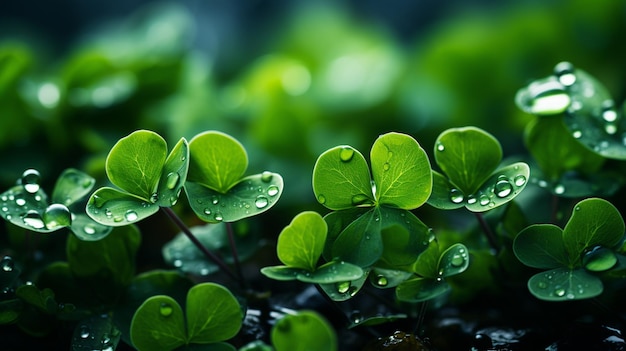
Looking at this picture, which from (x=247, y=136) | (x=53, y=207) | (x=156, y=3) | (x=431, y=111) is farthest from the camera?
(x=156, y=3)

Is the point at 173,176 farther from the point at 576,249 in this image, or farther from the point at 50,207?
the point at 576,249

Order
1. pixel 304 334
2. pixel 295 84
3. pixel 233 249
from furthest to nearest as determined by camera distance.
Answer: pixel 295 84, pixel 233 249, pixel 304 334

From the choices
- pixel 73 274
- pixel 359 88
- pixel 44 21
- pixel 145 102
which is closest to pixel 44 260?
pixel 73 274

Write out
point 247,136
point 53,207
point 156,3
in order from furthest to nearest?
point 156,3, point 247,136, point 53,207

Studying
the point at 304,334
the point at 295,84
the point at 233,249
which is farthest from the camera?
the point at 295,84

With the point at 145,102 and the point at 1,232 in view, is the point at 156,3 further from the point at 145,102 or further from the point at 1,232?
the point at 1,232

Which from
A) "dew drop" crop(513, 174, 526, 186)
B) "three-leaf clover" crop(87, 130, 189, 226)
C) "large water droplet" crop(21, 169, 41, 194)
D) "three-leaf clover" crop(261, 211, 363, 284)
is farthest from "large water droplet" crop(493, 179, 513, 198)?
"large water droplet" crop(21, 169, 41, 194)

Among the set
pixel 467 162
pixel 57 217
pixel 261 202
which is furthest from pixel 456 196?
pixel 57 217
